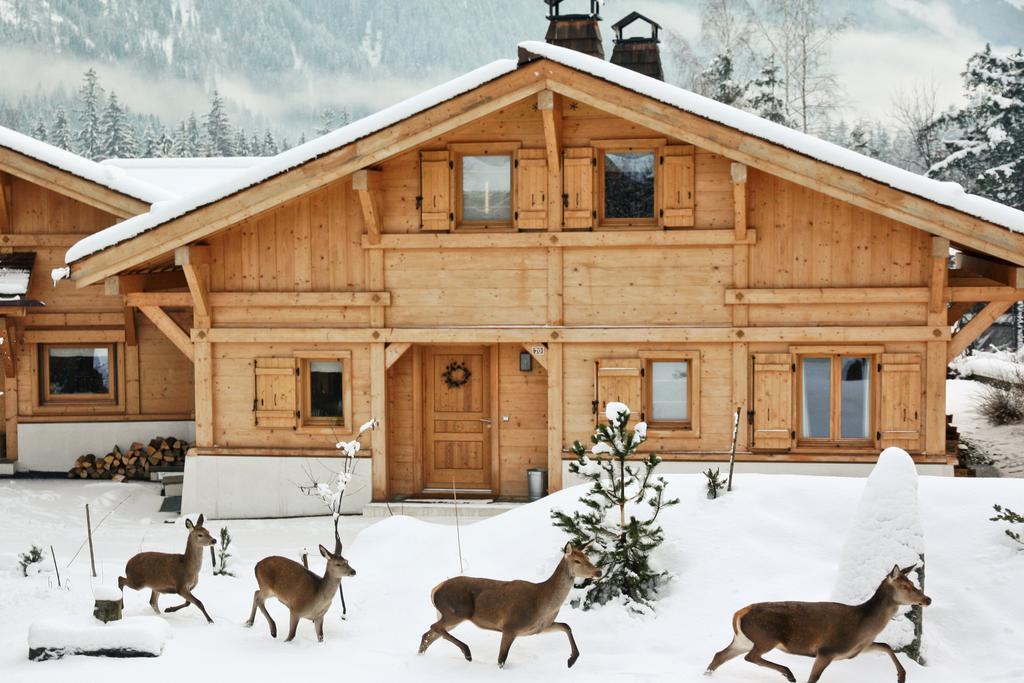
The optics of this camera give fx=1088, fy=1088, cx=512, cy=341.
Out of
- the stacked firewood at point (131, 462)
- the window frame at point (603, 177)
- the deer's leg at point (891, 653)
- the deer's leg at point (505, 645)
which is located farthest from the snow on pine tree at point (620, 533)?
the stacked firewood at point (131, 462)

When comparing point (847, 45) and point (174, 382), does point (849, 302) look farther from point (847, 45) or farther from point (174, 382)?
point (847, 45)

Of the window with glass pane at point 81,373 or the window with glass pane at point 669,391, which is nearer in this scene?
the window with glass pane at point 669,391

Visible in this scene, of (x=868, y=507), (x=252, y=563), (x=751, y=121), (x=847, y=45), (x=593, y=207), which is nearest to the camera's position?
(x=868, y=507)

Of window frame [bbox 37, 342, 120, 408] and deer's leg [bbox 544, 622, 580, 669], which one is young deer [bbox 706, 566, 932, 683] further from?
window frame [bbox 37, 342, 120, 408]

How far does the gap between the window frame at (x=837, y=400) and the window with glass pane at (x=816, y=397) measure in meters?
0.03

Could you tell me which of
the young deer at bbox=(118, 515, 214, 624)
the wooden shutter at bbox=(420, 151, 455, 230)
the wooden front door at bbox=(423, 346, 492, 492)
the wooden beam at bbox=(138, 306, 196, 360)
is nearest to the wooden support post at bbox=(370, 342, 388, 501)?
the wooden front door at bbox=(423, 346, 492, 492)

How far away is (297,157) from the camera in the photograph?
1402cm

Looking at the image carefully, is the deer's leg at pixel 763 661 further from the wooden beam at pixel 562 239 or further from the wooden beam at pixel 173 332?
the wooden beam at pixel 173 332

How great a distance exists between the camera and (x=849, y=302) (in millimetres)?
14148

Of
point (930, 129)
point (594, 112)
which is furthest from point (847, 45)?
point (594, 112)

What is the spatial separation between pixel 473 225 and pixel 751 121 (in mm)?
3951

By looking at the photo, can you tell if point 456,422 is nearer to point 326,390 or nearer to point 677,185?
point 326,390

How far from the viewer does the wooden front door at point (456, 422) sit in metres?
15.6

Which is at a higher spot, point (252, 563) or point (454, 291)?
point (454, 291)
